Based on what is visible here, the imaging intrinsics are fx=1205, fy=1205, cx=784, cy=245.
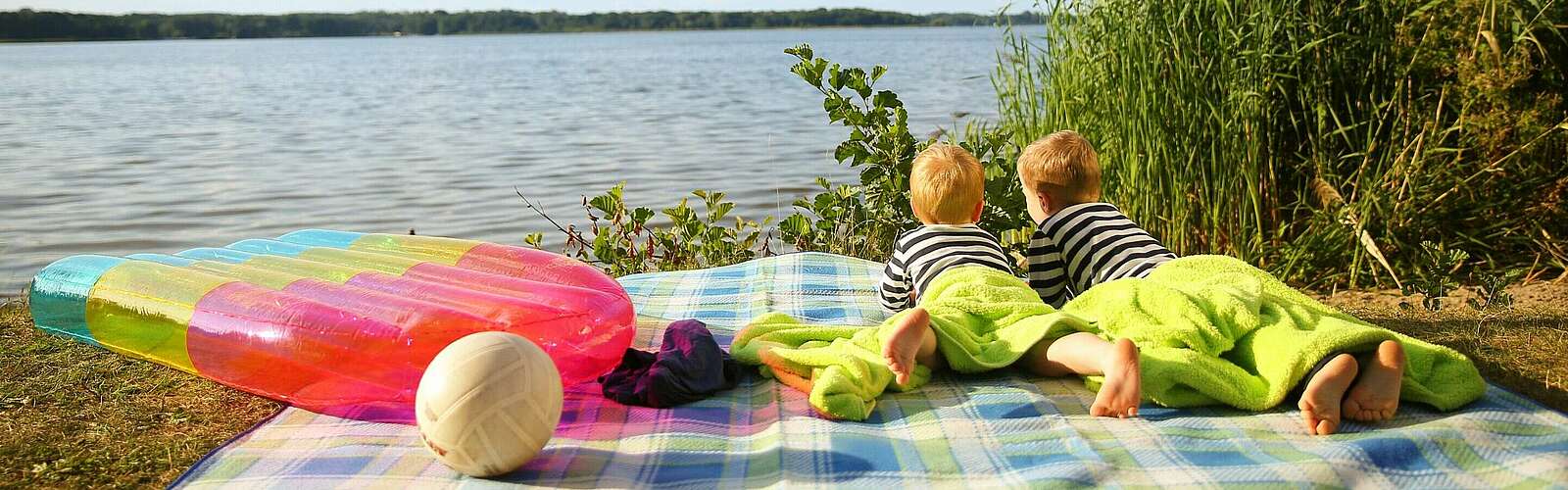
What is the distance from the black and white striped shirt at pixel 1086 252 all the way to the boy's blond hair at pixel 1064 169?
84 mm

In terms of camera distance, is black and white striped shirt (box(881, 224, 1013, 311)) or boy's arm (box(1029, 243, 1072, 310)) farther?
boy's arm (box(1029, 243, 1072, 310))

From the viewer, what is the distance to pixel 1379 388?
2.97 metres

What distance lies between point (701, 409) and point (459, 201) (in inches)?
270

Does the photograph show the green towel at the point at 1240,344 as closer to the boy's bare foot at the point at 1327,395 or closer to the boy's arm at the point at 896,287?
the boy's bare foot at the point at 1327,395

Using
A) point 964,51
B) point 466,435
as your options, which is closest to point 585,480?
point 466,435

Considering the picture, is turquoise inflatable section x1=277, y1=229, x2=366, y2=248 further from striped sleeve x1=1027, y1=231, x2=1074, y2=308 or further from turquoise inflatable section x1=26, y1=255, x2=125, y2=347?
striped sleeve x1=1027, y1=231, x2=1074, y2=308

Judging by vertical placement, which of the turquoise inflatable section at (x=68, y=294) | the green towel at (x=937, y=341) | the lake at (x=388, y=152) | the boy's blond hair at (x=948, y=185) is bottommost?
the lake at (x=388, y=152)

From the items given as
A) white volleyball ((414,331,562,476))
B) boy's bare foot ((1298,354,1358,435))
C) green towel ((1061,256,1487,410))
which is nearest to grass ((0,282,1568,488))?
green towel ((1061,256,1487,410))

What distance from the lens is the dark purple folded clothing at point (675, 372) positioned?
10.9 feet

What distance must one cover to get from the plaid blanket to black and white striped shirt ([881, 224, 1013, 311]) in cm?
61

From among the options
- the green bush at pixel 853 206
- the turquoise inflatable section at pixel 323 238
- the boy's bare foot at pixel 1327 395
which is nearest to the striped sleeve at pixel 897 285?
the green bush at pixel 853 206

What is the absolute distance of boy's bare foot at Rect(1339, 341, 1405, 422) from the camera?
295 centimetres

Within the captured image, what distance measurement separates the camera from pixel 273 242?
4.89 m

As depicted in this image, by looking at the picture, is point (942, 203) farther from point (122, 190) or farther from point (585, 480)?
point (122, 190)
